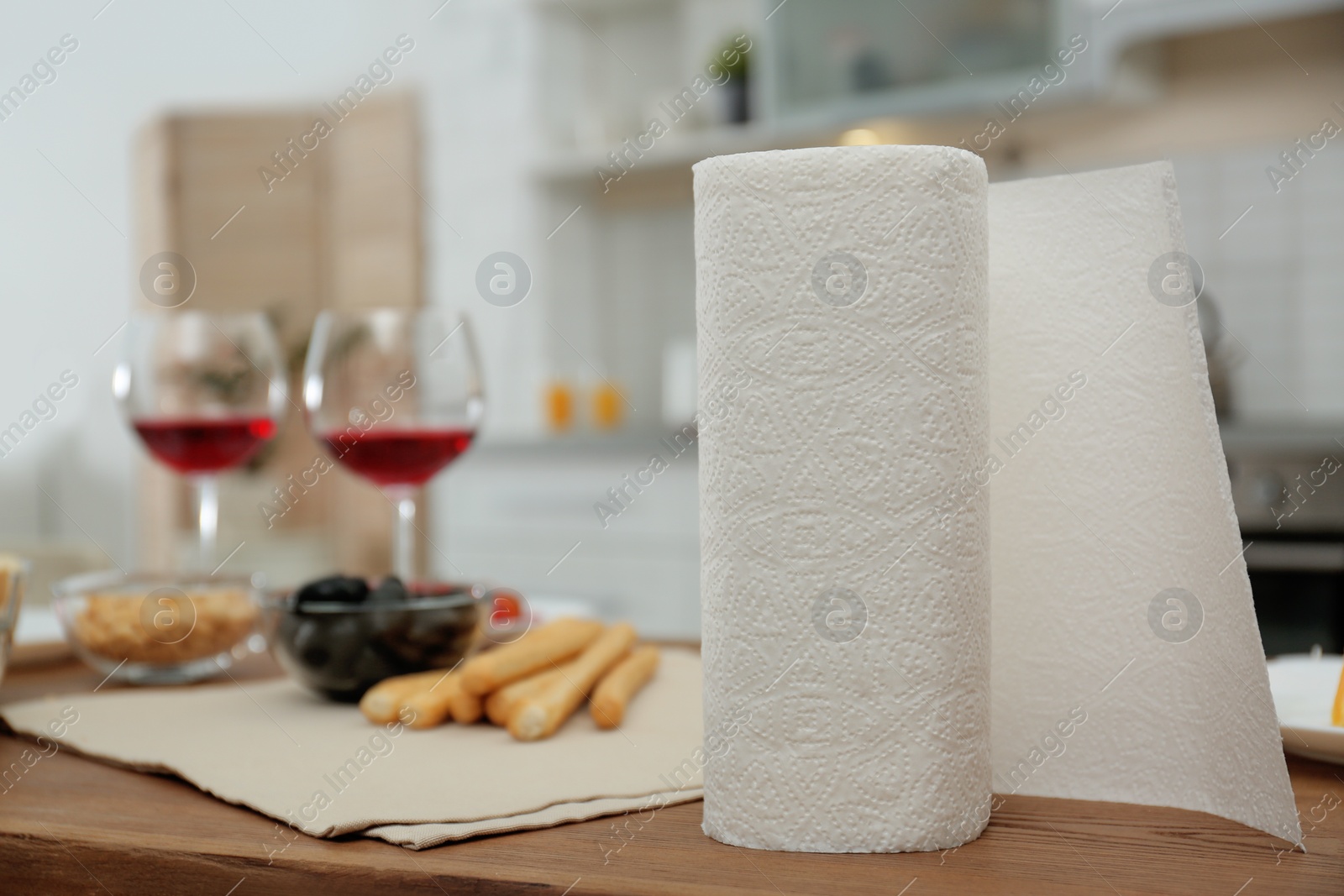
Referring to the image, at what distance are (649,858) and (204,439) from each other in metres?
0.63

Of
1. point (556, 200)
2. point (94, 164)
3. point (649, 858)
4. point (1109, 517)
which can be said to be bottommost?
Answer: point (649, 858)

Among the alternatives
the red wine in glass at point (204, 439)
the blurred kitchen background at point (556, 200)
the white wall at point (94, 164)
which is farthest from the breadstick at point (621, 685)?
the white wall at point (94, 164)

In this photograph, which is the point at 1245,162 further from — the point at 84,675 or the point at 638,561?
the point at 84,675

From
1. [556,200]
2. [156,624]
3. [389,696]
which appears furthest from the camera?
[556,200]

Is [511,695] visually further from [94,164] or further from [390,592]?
[94,164]

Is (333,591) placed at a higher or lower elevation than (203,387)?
lower

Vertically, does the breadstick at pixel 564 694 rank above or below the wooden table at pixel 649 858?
above

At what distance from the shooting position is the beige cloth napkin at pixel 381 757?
1.68 ft

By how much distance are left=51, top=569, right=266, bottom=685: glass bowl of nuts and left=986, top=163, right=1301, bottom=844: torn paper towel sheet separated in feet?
1.70

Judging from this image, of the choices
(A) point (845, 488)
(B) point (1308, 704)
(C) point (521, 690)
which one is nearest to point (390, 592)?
(C) point (521, 690)

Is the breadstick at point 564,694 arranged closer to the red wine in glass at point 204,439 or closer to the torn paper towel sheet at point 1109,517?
the torn paper towel sheet at point 1109,517

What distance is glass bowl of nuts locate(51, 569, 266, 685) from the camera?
0.83 metres

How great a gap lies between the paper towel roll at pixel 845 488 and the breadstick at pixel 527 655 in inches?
9.0

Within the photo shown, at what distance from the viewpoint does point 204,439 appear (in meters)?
0.95
